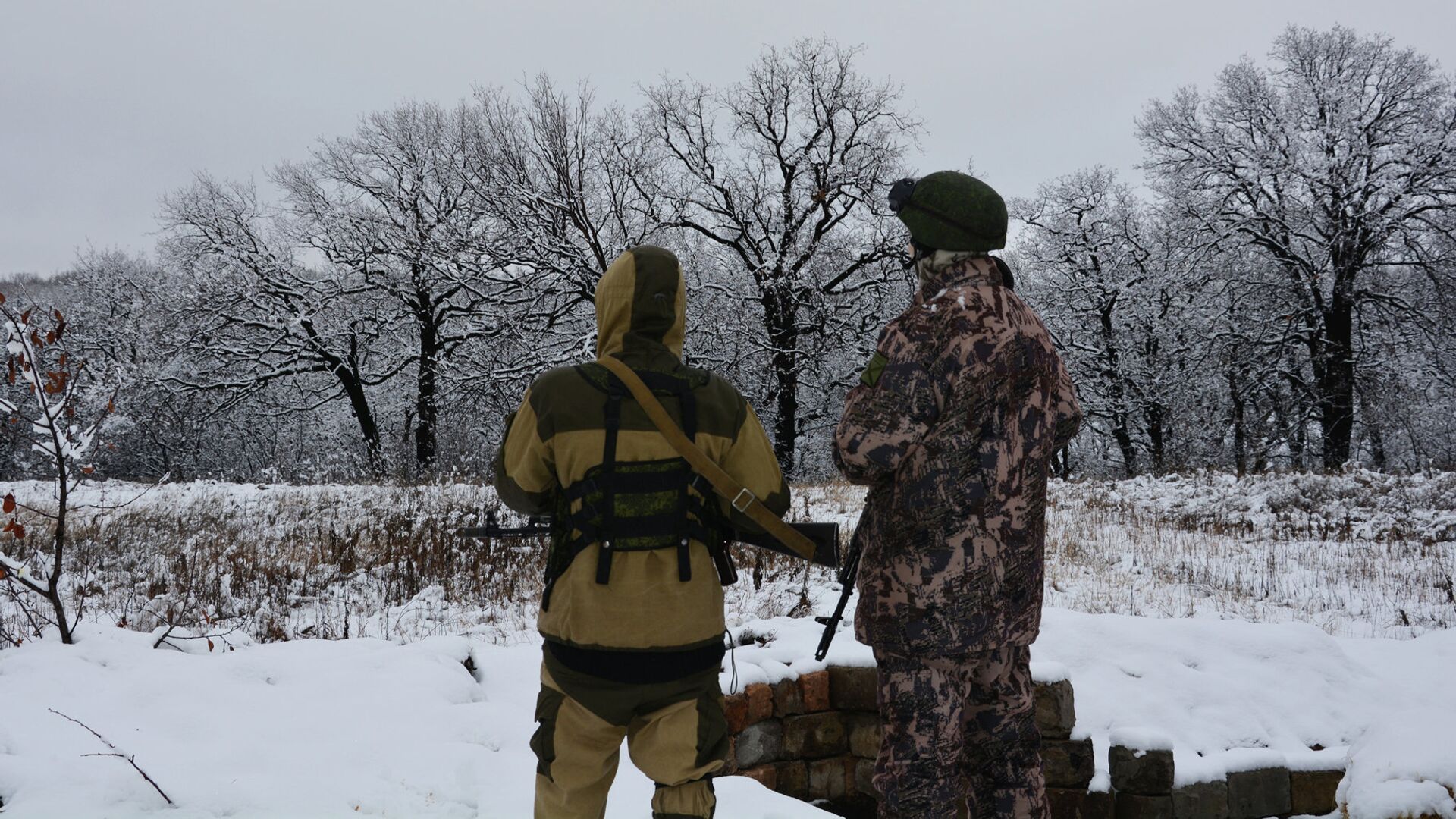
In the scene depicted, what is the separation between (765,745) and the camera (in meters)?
3.79

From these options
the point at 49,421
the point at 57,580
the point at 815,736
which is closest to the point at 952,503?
the point at 815,736

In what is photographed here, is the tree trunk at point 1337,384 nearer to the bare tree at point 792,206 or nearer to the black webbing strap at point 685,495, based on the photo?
the bare tree at point 792,206

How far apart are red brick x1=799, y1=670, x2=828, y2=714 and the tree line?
10.6 m

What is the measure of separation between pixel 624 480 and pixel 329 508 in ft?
31.3

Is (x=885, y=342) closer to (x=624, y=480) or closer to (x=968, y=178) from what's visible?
(x=968, y=178)

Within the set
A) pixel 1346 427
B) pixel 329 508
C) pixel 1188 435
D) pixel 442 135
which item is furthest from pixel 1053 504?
pixel 442 135

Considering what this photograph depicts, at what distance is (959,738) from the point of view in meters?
2.29

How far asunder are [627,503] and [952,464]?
0.94 metres

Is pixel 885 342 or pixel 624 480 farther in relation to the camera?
pixel 885 342

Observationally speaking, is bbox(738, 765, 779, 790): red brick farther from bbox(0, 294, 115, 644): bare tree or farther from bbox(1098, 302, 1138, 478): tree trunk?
bbox(1098, 302, 1138, 478): tree trunk

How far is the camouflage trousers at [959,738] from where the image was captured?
2.24 metres

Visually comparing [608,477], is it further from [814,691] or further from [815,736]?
[815,736]

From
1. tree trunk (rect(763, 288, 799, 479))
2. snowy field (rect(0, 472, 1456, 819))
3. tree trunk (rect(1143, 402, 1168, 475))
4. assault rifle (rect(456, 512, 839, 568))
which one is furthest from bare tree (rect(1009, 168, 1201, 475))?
assault rifle (rect(456, 512, 839, 568))

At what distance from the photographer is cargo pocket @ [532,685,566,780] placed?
80.6 inches
